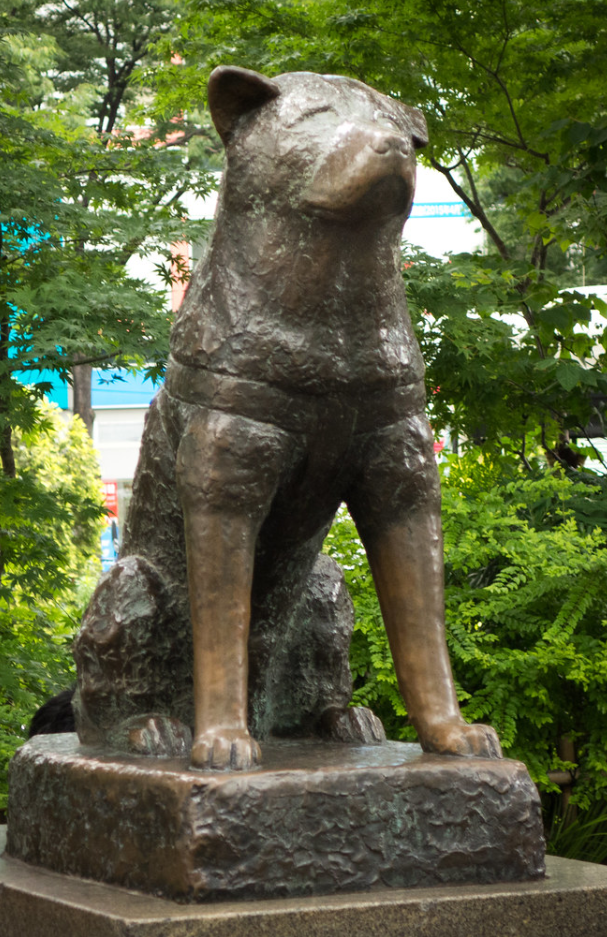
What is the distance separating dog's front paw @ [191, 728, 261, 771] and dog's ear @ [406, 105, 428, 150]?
1253 mm

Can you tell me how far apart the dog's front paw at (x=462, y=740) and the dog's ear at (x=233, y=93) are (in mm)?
1286

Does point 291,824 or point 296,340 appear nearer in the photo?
point 291,824

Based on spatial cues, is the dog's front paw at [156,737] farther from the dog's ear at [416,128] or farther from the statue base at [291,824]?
the dog's ear at [416,128]

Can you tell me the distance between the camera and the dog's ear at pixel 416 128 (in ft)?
7.21

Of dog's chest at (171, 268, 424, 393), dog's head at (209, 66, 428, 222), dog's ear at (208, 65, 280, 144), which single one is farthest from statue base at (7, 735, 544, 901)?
dog's ear at (208, 65, 280, 144)

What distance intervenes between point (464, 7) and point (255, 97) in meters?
4.35

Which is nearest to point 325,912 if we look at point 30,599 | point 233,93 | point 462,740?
point 462,740

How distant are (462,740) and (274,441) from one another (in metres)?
0.72

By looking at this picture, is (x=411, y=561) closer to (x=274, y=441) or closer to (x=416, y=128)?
(x=274, y=441)

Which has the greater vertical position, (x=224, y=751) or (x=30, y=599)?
(x=30, y=599)

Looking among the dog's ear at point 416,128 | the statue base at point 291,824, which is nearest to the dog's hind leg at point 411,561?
the statue base at point 291,824

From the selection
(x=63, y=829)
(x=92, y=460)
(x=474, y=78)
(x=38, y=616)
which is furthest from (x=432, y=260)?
(x=92, y=460)

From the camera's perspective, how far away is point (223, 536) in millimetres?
2051

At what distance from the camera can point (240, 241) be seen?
210 cm
